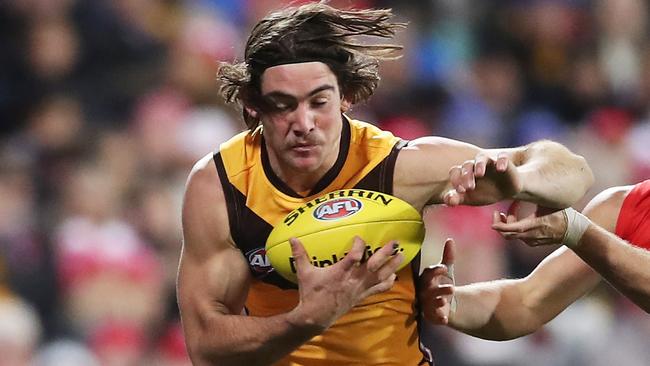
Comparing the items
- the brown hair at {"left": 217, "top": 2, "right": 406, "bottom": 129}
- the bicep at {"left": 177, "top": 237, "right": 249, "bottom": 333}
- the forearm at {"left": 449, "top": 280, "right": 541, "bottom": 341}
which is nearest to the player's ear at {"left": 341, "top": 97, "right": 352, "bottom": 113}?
the brown hair at {"left": 217, "top": 2, "right": 406, "bottom": 129}

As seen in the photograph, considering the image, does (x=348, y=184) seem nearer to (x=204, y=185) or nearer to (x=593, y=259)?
(x=204, y=185)

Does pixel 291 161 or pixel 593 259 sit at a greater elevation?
pixel 291 161

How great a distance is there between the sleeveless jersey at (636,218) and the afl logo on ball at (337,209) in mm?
1159

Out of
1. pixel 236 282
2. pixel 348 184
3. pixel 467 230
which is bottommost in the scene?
pixel 467 230

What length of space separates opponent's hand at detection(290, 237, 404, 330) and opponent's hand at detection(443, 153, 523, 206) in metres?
0.25

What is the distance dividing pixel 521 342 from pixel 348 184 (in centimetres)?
330

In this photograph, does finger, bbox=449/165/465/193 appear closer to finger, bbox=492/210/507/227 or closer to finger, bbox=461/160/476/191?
finger, bbox=461/160/476/191

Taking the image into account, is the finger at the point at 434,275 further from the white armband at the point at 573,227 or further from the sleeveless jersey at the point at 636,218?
the sleeveless jersey at the point at 636,218

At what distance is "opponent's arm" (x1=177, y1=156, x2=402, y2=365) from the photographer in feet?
12.2

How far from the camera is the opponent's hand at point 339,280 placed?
139 inches

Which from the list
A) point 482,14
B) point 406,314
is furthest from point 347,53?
point 482,14

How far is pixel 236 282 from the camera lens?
13.0ft

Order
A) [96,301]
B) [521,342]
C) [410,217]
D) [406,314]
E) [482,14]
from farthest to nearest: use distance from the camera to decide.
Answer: [482,14], [521,342], [96,301], [406,314], [410,217]

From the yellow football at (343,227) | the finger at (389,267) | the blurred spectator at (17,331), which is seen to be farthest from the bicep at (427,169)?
the blurred spectator at (17,331)
